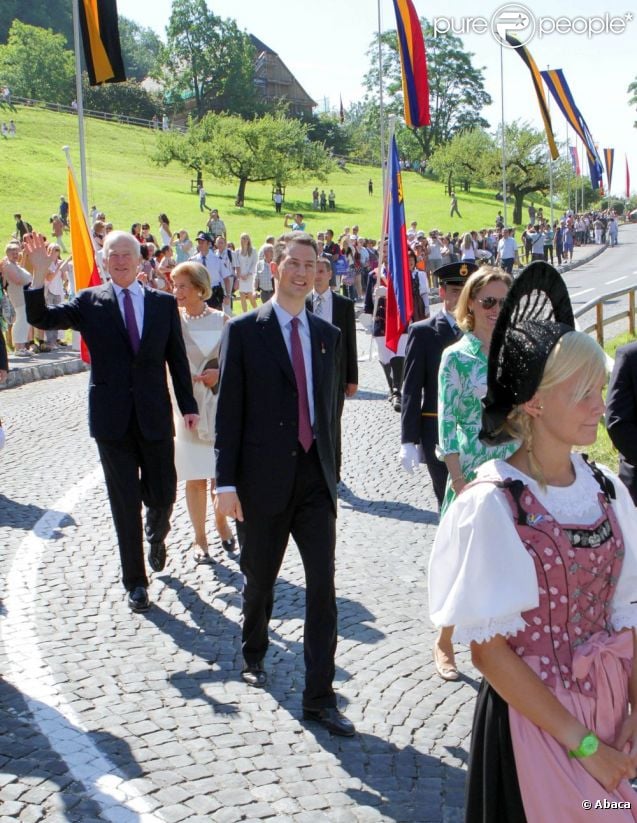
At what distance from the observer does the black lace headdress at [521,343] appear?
2586 mm

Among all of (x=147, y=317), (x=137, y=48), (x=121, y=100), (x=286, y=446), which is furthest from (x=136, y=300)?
(x=137, y=48)

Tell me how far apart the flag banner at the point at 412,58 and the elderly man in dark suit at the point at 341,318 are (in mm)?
9705

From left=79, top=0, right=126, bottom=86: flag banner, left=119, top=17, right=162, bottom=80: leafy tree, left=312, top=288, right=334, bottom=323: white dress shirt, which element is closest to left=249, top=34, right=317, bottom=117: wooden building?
left=119, top=17, right=162, bottom=80: leafy tree

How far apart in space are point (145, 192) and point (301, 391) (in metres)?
56.5

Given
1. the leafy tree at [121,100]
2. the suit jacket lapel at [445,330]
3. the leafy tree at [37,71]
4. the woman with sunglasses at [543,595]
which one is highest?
the leafy tree at [37,71]

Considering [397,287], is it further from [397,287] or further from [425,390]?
[425,390]

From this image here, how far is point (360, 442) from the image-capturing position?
1099cm

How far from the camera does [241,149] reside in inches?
2581

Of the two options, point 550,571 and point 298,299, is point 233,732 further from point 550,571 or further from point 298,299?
point 550,571

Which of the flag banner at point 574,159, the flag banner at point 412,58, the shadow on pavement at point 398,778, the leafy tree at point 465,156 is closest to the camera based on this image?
the shadow on pavement at point 398,778

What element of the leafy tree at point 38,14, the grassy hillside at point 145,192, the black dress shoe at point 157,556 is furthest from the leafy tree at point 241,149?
the leafy tree at point 38,14

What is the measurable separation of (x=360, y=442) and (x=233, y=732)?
6.63 m

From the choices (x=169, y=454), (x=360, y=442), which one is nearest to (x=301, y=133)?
(x=360, y=442)

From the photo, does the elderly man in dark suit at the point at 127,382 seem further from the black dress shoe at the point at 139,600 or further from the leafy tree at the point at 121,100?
the leafy tree at the point at 121,100
